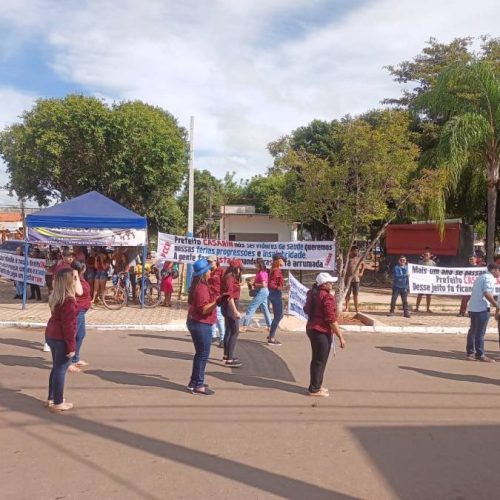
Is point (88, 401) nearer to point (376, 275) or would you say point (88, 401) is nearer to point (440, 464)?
point (440, 464)

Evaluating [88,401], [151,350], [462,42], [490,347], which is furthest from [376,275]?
[88,401]

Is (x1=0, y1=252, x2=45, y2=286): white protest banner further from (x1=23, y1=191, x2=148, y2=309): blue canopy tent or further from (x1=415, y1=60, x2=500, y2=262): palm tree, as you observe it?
(x1=415, y1=60, x2=500, y2=262): palm tree

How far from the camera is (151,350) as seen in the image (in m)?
9.42

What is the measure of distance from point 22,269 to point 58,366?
10153 millimetres

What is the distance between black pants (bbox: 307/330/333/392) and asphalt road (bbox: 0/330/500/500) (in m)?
0.22

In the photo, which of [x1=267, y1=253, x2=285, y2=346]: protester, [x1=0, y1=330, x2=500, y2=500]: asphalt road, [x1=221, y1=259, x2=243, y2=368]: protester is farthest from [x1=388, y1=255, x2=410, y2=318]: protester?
[x1=221, y1=259, x2=243, y2=368]: protester

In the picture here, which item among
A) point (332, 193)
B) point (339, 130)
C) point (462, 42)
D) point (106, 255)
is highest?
point (462, 42)

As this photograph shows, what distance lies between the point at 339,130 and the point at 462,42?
13.7 meters

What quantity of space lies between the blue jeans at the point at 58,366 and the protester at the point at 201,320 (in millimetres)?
1455

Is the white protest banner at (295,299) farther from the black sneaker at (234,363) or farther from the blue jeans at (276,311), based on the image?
the black sneaker at (234,363)

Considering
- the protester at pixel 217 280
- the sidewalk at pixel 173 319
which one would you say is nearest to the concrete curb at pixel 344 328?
the sidewalk at pixel 173 319

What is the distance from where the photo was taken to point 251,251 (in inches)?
592

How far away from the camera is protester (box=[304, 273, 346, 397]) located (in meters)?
6.59

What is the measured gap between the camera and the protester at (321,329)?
659 centimetres
